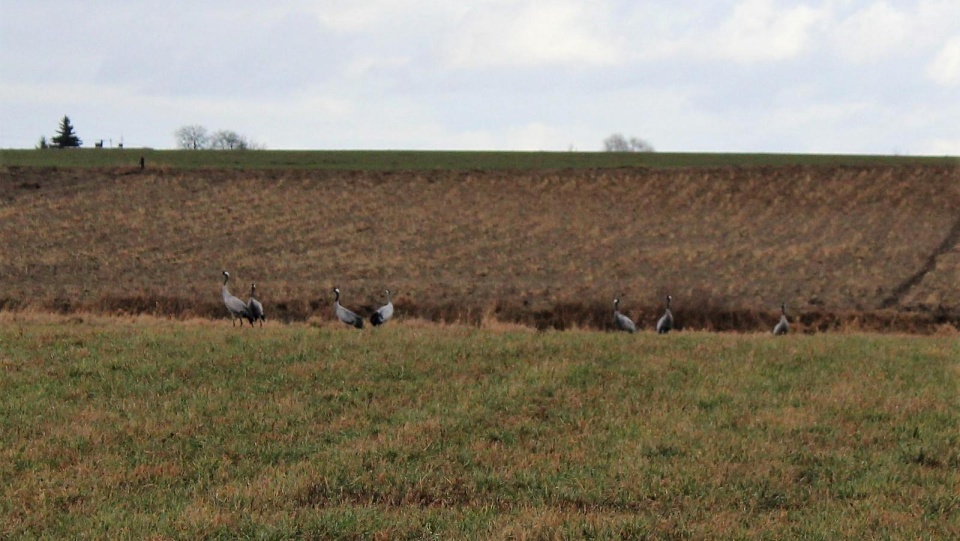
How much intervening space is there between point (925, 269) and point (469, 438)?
30.6 meters

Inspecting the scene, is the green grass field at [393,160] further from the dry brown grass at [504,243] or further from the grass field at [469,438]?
the grass field at [469,438]

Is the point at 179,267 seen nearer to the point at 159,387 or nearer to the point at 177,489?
the point at 159,387

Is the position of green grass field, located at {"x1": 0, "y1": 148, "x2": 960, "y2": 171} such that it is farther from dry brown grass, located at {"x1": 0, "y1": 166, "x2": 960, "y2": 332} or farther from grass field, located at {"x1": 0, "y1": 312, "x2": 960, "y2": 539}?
grass field, located at {"x1": 0, "y1": 312, "x2": 960, "y2": 539}

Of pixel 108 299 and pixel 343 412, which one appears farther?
pixel 108 299

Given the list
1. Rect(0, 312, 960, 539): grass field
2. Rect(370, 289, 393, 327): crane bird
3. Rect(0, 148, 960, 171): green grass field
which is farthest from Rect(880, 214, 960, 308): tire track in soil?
Rect(370, 289, 393, 327): crane bird

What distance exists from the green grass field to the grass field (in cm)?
4298

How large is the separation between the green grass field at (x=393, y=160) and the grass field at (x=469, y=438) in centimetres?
4298

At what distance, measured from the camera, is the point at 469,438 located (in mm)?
10781

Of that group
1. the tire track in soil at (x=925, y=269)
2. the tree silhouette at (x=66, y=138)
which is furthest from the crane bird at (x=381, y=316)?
the tree silhouette at (x=66, y=138)

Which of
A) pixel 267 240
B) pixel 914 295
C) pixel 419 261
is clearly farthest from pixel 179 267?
pixel 914 295

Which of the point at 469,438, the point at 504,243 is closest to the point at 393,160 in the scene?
the point at 504,243

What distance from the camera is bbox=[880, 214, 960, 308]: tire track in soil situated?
101ft

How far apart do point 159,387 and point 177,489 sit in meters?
4.15

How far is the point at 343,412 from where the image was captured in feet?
39.1
